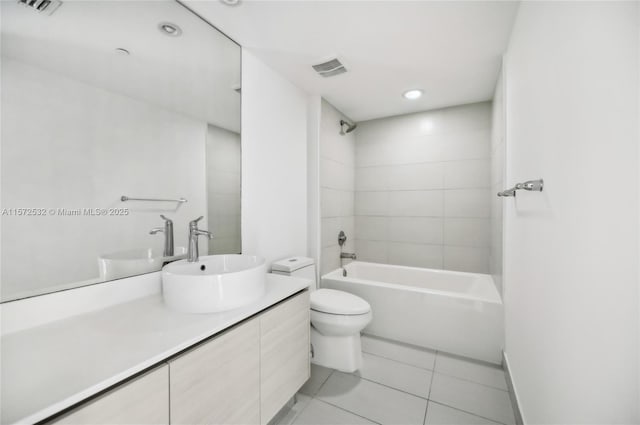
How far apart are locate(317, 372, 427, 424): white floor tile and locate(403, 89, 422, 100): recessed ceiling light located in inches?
97.3

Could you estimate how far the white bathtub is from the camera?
6.48ft

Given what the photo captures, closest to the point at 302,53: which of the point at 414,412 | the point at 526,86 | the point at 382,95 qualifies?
the point at 382,95

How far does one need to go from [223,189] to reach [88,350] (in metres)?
1.08

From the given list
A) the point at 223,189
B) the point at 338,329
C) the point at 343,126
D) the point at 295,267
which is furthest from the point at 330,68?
the point at 338,329

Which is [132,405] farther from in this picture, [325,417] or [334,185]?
[334,185]

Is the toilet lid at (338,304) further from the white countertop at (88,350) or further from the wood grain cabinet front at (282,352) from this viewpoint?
the white countertop at (88,350)

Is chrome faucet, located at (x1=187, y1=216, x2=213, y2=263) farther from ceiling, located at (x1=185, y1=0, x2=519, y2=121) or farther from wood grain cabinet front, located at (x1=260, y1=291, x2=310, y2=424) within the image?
ceiling, located at (x1=185, y1=0, x2=519, y2=121)

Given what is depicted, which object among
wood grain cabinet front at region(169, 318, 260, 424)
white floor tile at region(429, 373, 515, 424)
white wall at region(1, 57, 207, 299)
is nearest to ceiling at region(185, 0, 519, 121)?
white wall at region(1, 57, 207, 299)

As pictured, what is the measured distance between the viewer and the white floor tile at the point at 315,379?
172 cm

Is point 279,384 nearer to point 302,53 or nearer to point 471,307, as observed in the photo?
point 471,307

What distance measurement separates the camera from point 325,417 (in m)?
1.49

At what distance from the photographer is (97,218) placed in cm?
113

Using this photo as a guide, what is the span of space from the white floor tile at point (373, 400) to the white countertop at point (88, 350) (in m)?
0.92

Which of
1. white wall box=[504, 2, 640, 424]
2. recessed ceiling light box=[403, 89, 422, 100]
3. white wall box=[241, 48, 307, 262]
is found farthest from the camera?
recessed ceiling light box=[403, 89, 422, 100]
